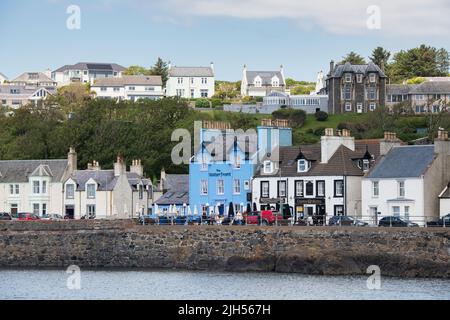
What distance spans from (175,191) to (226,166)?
22.6ft

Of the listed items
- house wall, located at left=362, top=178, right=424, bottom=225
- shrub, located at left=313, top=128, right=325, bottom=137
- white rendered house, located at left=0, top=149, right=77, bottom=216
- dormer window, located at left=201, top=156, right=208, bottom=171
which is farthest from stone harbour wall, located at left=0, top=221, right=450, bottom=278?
shrub, located at left=313, top=128, right=325, bottom=137

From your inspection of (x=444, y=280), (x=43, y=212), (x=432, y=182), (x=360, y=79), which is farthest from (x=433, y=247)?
(x=360, y=79)

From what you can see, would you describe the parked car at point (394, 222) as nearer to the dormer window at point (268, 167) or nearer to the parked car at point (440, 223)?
the parked car at point (440, 223)

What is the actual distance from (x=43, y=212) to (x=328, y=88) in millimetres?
68219

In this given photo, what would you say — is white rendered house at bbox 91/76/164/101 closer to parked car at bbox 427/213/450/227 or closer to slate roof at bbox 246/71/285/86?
slate roof at bbox 246/71/285/86

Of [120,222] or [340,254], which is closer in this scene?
[340,254]

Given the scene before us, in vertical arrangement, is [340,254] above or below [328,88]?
below

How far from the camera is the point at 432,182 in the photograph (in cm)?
7731

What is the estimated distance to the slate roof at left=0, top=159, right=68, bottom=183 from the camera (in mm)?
96750

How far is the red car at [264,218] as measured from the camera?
7588 centimetres

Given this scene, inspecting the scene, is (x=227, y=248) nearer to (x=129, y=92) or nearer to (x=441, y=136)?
(x=441, y=136)

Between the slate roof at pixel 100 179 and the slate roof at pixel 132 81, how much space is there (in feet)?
312
